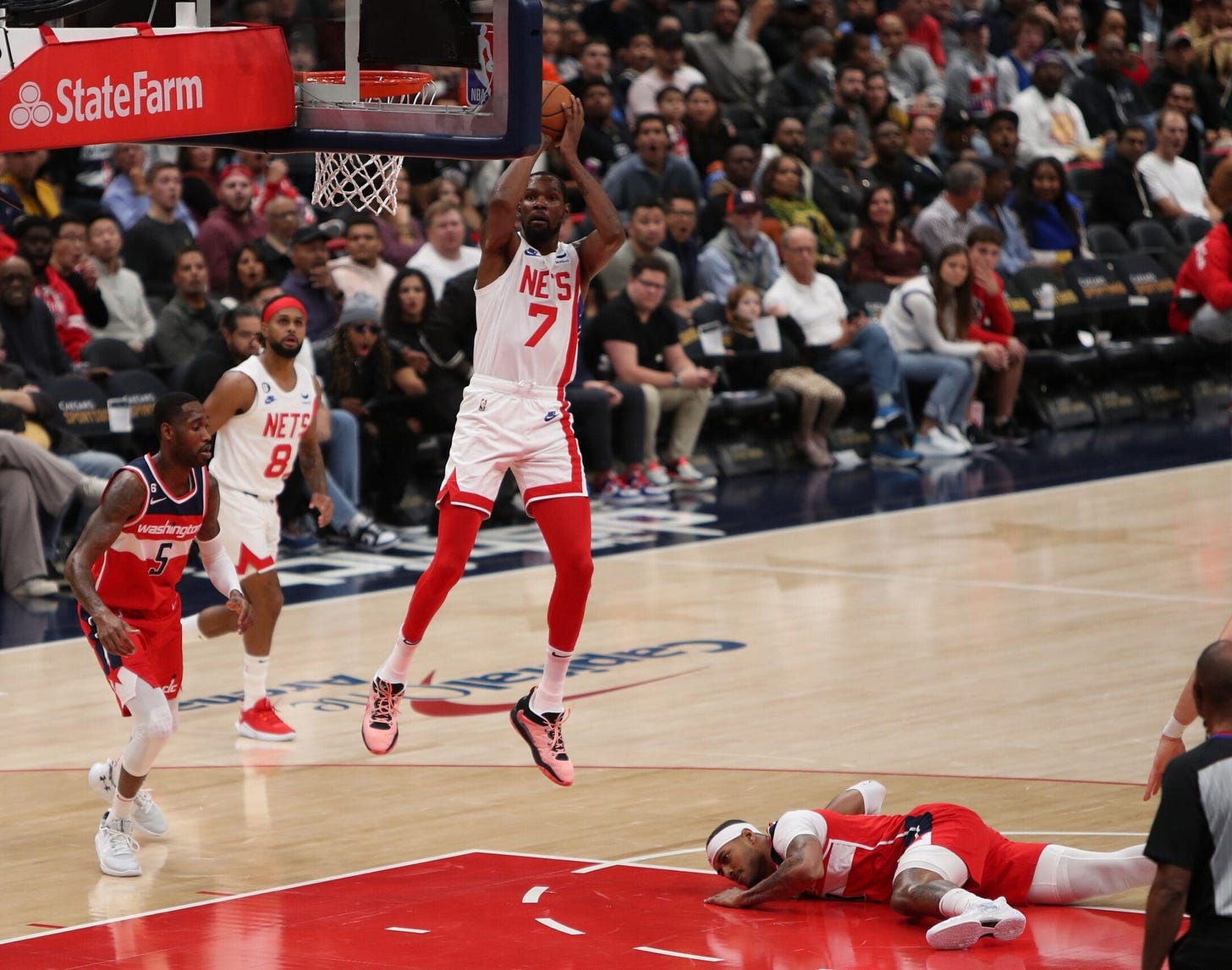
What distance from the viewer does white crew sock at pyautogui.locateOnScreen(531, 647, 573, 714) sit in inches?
300

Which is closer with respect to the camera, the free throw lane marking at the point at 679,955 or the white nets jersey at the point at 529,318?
the free throw lane marking at the point at 679,955

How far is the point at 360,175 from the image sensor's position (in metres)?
7.46

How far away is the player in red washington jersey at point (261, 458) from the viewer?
920 cm

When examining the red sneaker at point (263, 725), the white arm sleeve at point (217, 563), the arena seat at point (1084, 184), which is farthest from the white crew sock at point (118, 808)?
the arena seat at point (1084, 184)

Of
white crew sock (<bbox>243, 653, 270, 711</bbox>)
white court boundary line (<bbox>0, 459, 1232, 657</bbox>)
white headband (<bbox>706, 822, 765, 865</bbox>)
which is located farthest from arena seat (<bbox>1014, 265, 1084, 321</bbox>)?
white headband (<bbox>706, 822, 765, 865</bbox>)

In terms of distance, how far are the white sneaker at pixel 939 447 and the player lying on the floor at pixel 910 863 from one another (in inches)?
394

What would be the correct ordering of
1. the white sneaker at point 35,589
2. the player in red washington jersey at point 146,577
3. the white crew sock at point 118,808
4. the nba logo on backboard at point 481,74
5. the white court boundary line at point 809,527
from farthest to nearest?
the white sneaker at point 35,589
the white court boundary line at point 809,527
the white crew sock at point 118,808
the player in red washington jersey at point 146,577
the nba logo on backboard at point 481,74

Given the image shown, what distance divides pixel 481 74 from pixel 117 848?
2.99m

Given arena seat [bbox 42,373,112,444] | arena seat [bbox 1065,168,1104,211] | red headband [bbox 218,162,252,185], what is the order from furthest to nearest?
arena seat [bbox 1065,168,1104,211] < red headband [bbox 218,162,252,185] < arena seat [bbox 42,373,112,444]

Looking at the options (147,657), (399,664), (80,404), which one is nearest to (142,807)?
(147,657)

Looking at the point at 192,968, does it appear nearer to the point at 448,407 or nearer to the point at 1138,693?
the point at 1138,693

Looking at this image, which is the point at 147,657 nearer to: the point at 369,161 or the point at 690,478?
the point at 369,161

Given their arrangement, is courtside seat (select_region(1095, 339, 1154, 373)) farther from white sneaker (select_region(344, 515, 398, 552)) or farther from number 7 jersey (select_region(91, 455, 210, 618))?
number 7 jersey (select_region(91, 455, 210, 618))

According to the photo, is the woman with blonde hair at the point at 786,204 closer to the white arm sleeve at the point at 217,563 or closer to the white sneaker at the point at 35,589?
Answer: the white sneaker at the point at 35,589
